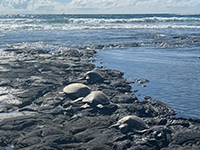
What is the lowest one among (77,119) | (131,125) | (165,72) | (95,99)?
(77,119)

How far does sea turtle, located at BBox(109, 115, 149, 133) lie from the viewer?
349 inches

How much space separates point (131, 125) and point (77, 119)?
6.93 feet

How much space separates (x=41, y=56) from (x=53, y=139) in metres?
15.3

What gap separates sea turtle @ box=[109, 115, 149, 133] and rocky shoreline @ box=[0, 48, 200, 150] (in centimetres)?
12

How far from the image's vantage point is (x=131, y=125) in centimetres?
901

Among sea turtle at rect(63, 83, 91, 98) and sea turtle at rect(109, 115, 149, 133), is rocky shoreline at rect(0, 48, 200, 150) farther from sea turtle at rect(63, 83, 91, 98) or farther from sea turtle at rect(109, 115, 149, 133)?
sea turtle at rect(63, 83, 91, 98)

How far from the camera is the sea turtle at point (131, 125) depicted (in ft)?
29.1

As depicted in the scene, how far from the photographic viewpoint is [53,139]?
8117 millimetres

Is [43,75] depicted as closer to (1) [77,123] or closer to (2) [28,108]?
(2) [28,108]

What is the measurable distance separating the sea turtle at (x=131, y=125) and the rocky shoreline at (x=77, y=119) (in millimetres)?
122

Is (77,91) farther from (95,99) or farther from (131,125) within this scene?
(131,125)

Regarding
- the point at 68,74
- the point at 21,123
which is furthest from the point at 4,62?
the point at 21,123

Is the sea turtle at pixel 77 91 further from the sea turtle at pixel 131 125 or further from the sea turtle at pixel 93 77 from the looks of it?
the sea turtle at pixel 131 125

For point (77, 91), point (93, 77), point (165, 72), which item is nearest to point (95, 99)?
point (77, 91)
